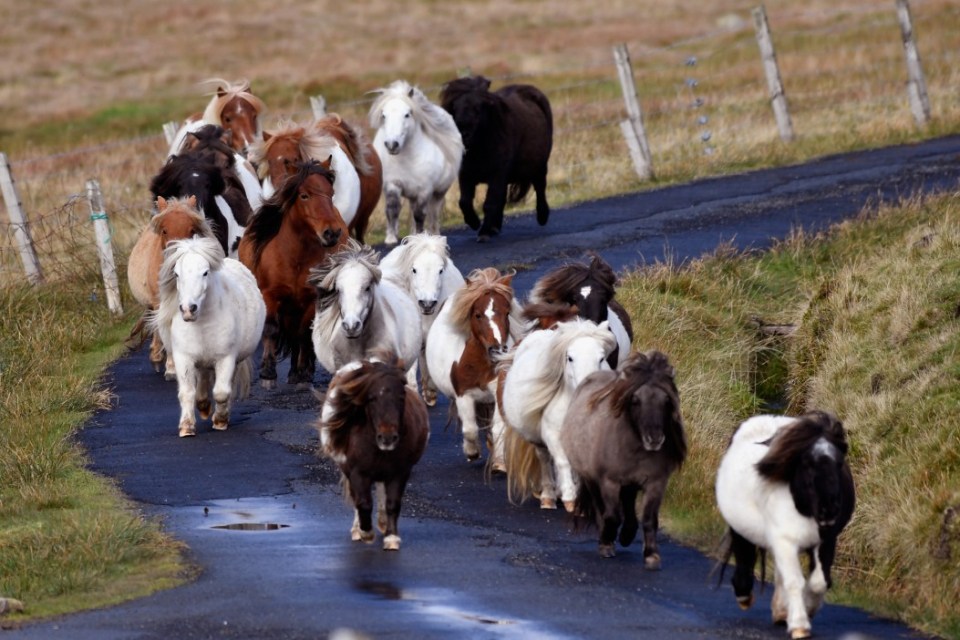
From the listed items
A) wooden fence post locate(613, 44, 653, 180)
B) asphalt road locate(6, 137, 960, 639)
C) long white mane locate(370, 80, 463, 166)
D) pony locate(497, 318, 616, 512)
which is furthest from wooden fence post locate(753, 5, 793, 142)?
pony locate(497, 318, 616, 512)

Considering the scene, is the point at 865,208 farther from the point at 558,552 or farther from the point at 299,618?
the point at 299,618

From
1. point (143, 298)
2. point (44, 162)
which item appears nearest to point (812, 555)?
point (143, 298)

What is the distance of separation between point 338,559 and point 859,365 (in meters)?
5.76

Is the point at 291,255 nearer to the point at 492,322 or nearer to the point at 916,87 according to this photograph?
the point at 492,322

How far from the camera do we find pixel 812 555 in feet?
26.4

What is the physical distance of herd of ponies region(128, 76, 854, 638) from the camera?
823cm

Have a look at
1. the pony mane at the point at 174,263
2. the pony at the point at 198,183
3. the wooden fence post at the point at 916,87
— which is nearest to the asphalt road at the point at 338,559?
the pony mane at the point at 174,263

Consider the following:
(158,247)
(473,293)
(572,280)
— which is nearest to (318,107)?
(158,247)

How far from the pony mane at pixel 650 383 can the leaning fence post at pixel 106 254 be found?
9.11 meters

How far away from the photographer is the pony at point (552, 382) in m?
9.95

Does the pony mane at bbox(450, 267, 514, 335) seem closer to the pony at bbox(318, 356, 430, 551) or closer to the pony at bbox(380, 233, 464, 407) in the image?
the pony at bbox(380, 233, 464, 407)

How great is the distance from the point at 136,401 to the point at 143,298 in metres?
0.96

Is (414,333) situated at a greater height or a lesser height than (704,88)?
lesser

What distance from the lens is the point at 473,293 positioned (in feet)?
37.2
